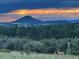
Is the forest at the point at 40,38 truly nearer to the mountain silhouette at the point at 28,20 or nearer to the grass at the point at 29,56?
the mountain silhouette at the point at 28,20

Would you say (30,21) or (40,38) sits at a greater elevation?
(30,21)

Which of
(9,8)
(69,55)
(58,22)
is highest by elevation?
(9,8)

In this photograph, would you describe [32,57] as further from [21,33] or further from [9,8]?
[9,8]

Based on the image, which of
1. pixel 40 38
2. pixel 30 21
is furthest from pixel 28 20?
pixel 40 38

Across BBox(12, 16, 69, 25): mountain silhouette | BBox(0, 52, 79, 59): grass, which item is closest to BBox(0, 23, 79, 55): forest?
BBox(12, 16, 69, 25): mountain silhouette

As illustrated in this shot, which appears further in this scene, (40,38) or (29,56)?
(40,38)

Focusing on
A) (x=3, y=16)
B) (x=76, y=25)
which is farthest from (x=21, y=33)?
(x=76, y=25)

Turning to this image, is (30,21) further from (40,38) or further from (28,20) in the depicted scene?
(40,38)

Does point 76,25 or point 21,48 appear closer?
point 21,48

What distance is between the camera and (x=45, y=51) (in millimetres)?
4980

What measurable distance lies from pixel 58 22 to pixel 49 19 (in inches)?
10.3

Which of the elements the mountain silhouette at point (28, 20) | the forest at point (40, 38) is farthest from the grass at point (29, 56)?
the mountain silhouette at point (28, 20)

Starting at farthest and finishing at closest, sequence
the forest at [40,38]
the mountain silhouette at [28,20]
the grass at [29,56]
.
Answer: the mountain silhouette at [28,20], the forest at [40,38], the grass at [29,56]

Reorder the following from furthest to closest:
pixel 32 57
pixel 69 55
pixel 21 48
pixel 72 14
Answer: pixel 72 14 < pixel 21 48 < pixel 69 55 < pixel 32 57
